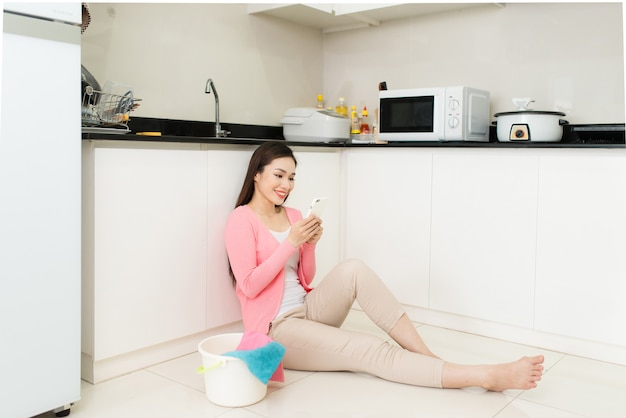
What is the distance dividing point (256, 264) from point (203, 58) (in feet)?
4.33

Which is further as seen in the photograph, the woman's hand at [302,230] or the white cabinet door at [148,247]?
the woman's hand at [302,230]

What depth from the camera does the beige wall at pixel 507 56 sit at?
279 centimetres

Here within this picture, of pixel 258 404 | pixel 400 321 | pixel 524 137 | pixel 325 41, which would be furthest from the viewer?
pixel 325 41

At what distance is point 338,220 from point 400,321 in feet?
3.29

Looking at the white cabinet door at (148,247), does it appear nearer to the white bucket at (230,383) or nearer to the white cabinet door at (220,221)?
the white cabinet door at (220,221)

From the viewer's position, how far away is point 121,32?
2.66 m

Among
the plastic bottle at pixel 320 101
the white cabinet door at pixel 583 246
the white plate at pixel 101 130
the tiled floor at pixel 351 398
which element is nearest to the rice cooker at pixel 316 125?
the plastic bottle at pixel 320 101

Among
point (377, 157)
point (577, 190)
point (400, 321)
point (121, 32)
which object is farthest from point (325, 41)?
point (400, 321)

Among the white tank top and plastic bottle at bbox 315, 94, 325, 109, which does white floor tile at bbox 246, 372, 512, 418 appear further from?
plastic bottle at bbox 315, 94, 325, 109

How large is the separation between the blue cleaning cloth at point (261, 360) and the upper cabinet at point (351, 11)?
197cm

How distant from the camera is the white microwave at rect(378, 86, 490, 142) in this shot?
281 cm

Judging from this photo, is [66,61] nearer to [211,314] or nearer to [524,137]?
Result: [211,314]

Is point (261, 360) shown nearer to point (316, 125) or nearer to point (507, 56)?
point (316, 125)

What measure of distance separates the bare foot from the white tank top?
714 mm
